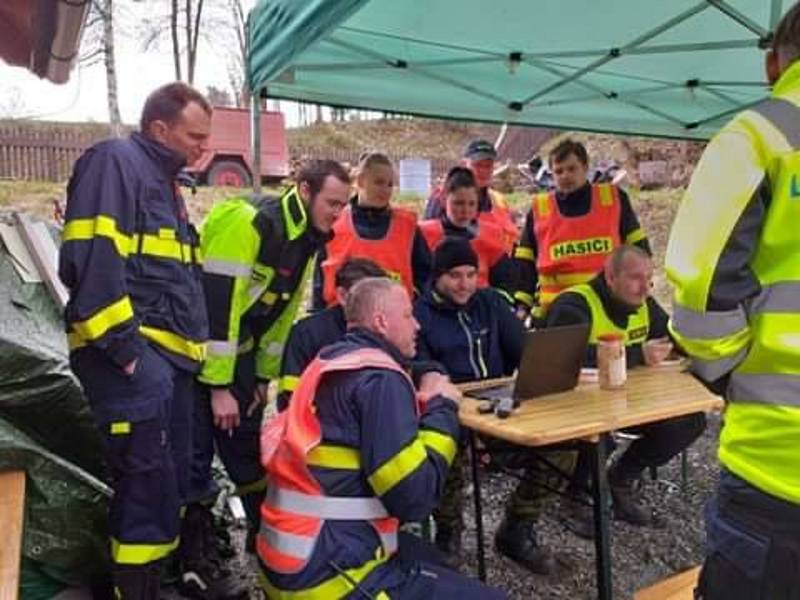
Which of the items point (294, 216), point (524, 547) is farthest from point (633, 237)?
point (294, 216)

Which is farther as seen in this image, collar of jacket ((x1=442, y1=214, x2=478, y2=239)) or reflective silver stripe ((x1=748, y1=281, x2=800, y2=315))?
collar of jacket ((x1=442, y1=214, x2=478, y2=239))

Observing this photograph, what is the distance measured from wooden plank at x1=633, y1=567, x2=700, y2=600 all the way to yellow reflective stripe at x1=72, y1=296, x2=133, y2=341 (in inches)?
67.4

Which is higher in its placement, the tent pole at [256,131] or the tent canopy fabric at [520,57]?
the tent canopy fabric at [520,57]

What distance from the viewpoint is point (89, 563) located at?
2498 mm

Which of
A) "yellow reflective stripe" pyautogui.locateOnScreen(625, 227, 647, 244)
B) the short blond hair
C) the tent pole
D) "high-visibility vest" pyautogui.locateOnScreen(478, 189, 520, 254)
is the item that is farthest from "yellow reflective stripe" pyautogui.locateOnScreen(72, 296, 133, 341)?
"yellow reflective stripe" pyautogui.locateOnScreen(625, 227, 647, 244)

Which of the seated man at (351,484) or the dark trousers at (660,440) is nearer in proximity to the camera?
the seated man at (351,484)

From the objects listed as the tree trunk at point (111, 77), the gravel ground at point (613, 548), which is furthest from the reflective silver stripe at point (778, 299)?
the tree trunk at point (111, 77)

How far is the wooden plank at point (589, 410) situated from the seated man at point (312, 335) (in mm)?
611

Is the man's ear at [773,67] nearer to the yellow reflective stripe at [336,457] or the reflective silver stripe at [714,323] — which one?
the reflective silver stripe at [714,323]

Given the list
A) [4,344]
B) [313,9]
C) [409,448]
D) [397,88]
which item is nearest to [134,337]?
[4,344]

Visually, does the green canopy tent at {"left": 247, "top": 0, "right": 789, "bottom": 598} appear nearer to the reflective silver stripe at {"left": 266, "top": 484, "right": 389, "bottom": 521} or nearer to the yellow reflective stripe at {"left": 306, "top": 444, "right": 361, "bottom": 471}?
the yellow reflective stripe at {"left": 306, "top": 444, "right": 361, "bottom": 471}

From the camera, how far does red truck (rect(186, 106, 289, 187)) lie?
15.7m

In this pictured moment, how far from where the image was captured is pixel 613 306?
312 cm

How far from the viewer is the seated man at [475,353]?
9.84ft
